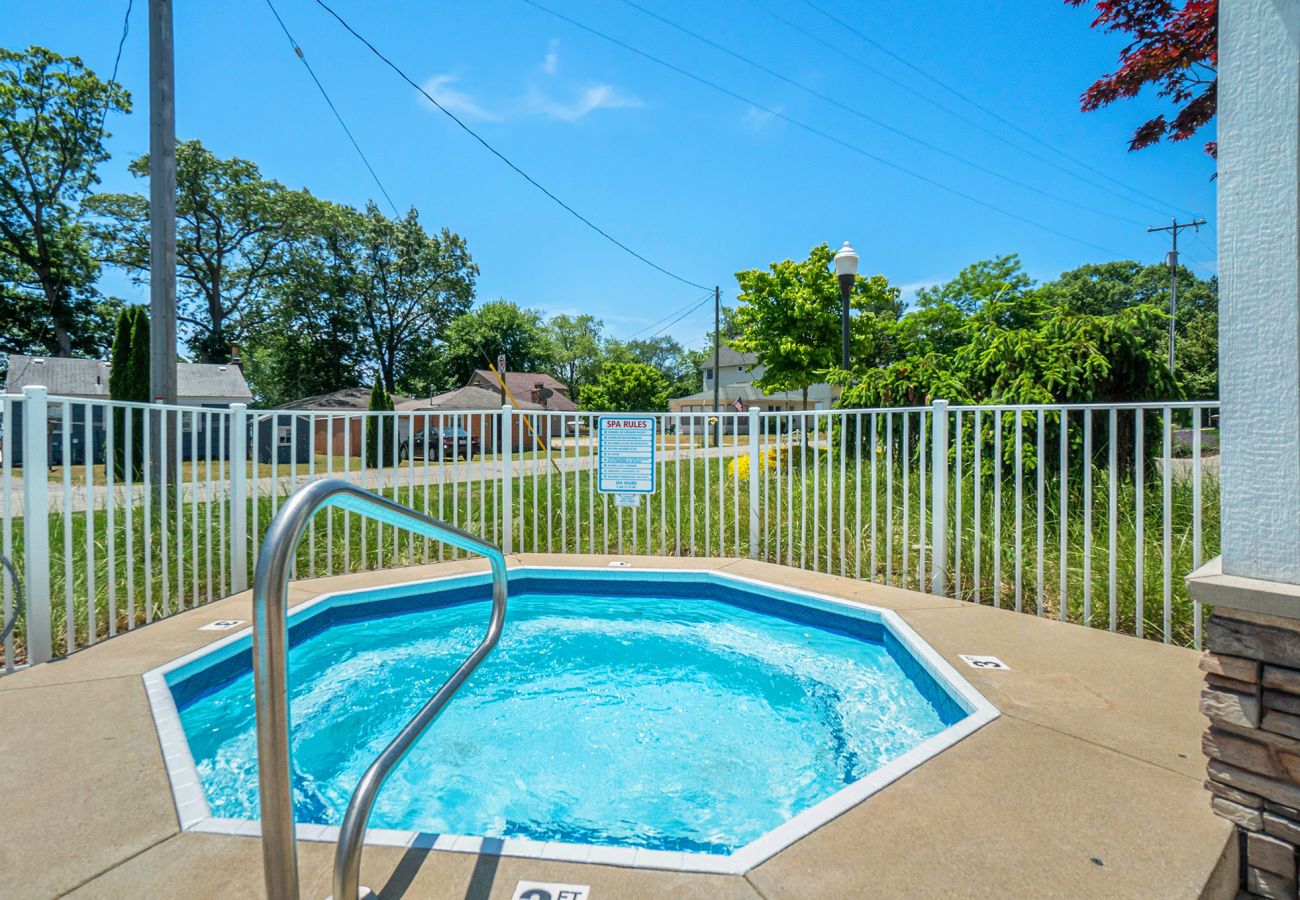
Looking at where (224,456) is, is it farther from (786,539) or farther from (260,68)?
(260,68)

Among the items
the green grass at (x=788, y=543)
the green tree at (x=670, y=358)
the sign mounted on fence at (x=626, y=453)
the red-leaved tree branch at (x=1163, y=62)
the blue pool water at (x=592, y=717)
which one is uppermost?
the green tree at (x=670, y=358)

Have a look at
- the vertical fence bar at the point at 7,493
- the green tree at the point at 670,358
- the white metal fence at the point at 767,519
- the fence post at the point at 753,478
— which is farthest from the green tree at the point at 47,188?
the green tree at the point at 670,358

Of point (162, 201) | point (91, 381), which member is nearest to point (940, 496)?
point (162, 201)

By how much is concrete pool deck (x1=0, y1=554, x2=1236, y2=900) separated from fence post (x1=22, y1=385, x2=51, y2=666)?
11.3 inches

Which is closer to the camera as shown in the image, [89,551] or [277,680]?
[277,680]

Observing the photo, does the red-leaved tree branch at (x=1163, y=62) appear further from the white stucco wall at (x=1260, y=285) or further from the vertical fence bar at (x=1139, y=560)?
the white stucco wall at (x=1260, y=285)

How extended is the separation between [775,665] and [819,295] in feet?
57.9

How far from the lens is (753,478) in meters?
5.50

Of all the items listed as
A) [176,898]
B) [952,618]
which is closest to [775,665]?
[952,618]

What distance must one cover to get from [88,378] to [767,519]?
30.0m

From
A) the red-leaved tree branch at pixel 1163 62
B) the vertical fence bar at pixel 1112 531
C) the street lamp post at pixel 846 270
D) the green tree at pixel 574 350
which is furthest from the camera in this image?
the green tree at pixel 574 350

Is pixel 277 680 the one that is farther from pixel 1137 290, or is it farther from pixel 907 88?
pixel 1137 290

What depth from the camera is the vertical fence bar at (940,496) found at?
4.01 meters

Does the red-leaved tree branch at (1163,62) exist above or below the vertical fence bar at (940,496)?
above
